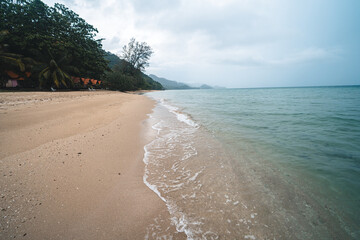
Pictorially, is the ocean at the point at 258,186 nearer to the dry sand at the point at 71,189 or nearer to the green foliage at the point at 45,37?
the dry sand at the point at 71,189

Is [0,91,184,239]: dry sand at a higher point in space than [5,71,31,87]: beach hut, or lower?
lower

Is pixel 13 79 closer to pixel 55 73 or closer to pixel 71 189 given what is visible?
pixel 55 73

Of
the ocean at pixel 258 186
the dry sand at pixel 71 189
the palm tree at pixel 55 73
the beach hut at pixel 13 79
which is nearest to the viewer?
the dry sand at pixel 71 189

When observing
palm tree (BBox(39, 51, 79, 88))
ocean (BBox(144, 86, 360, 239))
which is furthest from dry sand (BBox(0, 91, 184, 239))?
palm tree (BBox(39, 51, 79, 88))

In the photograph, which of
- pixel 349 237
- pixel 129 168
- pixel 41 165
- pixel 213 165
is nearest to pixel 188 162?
pixel 213 165

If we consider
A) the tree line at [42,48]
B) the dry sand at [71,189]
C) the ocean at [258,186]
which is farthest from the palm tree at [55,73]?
the ocean at [258,186]

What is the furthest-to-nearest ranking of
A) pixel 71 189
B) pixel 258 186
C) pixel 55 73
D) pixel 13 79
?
pixel 55 73 < pixel 13 79 < pixel 258 186 < pixel 71 189

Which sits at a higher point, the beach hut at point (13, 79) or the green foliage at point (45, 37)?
the green foliage at point (45, 37)

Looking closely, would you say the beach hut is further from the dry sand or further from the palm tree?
the dry sand

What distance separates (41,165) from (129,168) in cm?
155

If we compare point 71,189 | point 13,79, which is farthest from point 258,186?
point 13,79

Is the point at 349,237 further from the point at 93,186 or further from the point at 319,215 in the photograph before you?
the point at 93,186

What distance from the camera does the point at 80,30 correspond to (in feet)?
87.7

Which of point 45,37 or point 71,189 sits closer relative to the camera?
point 71,189
